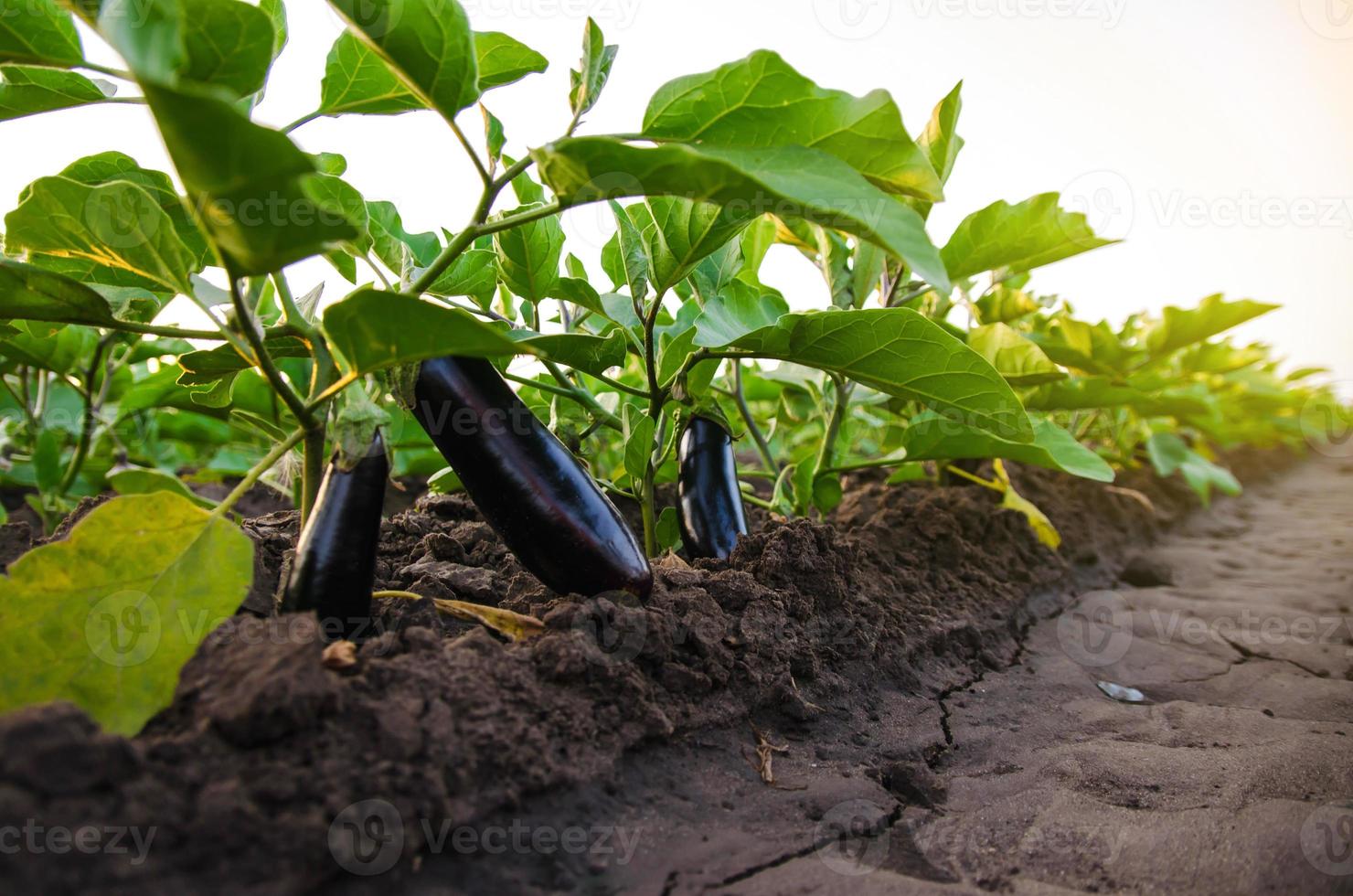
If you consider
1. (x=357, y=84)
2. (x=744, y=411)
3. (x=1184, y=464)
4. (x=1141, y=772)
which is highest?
(x=357, y=84)

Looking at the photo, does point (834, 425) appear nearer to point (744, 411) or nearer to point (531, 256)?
point (744, 411)

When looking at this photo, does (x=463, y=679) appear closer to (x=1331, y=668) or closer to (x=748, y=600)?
(x=748, y=600)

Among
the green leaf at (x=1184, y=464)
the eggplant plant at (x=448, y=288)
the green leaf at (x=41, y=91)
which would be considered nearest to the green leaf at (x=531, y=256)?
the eggplant plant at (x=448, y=288)

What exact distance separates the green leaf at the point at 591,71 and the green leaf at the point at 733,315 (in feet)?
1.00

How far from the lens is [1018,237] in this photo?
52.9 inches

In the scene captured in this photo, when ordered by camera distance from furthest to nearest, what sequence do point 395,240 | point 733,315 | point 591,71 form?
point 733,315, point 395,240, point 591,71

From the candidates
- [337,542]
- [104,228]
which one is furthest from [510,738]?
[104,228]

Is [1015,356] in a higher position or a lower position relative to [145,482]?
higher

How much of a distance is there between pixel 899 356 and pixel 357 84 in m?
0.69

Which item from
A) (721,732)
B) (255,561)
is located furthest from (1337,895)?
(255,561)

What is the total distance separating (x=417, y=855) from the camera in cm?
60

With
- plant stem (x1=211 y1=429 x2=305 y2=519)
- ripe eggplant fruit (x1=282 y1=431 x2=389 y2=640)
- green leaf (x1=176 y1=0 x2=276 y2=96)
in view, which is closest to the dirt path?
ripe eggplant fruit (x1=282 y1=431 x2=389 y2=640)

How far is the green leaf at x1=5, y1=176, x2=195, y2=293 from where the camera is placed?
2.33 feet

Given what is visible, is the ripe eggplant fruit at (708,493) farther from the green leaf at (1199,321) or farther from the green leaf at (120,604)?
the green leaf at (1199,321)
